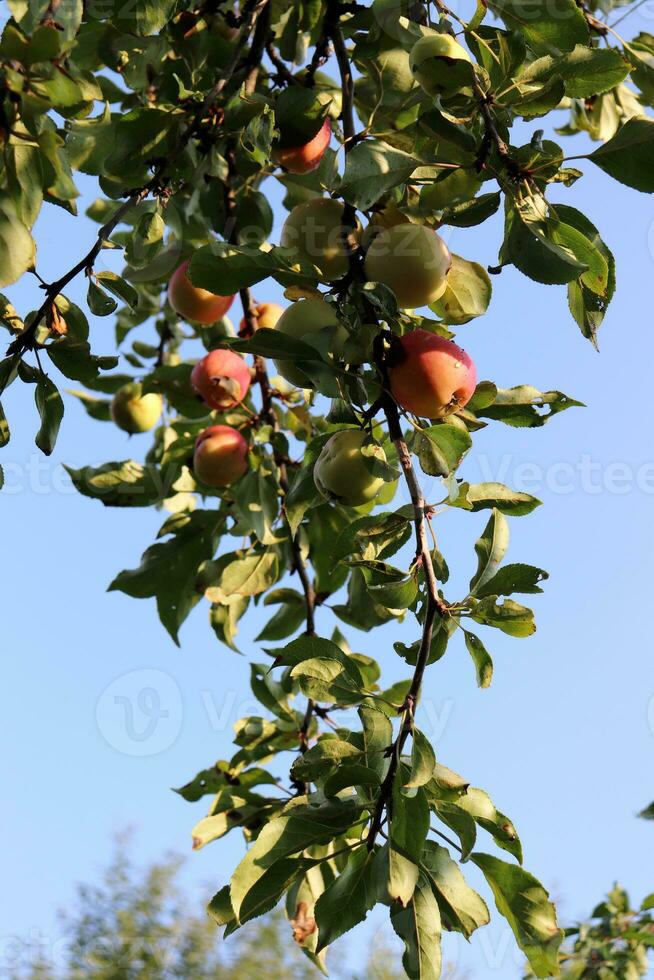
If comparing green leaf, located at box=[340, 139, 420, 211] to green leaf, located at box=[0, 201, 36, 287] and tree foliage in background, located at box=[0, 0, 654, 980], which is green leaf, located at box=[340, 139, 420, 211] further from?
green leaf, located at box=[0, 201, 36, 287]

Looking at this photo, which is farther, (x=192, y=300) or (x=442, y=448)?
(x=192, y=300)

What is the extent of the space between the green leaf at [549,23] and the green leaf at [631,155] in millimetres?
137

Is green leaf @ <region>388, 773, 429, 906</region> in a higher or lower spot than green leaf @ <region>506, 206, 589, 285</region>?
lower

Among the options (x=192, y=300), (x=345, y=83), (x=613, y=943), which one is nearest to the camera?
(x=345, y=83)

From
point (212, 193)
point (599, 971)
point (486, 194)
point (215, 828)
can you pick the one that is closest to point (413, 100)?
point (486, 194)

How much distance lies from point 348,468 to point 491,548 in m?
0.20

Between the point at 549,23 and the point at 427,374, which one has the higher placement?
the point at 549,23

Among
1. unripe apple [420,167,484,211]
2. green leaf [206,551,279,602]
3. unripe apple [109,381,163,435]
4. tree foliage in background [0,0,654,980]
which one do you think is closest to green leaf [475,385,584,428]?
tree foliage in background [0,0,654,980]

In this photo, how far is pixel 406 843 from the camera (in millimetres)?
1044

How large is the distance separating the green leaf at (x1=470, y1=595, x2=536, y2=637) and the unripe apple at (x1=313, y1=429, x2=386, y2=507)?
0.64 ft

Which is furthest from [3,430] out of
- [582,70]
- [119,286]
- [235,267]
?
[582,70]

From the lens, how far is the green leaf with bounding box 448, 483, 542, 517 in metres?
1.20

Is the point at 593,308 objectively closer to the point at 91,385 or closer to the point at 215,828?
the point at 215,828

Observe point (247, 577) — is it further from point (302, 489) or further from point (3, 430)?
point (3, 430)
